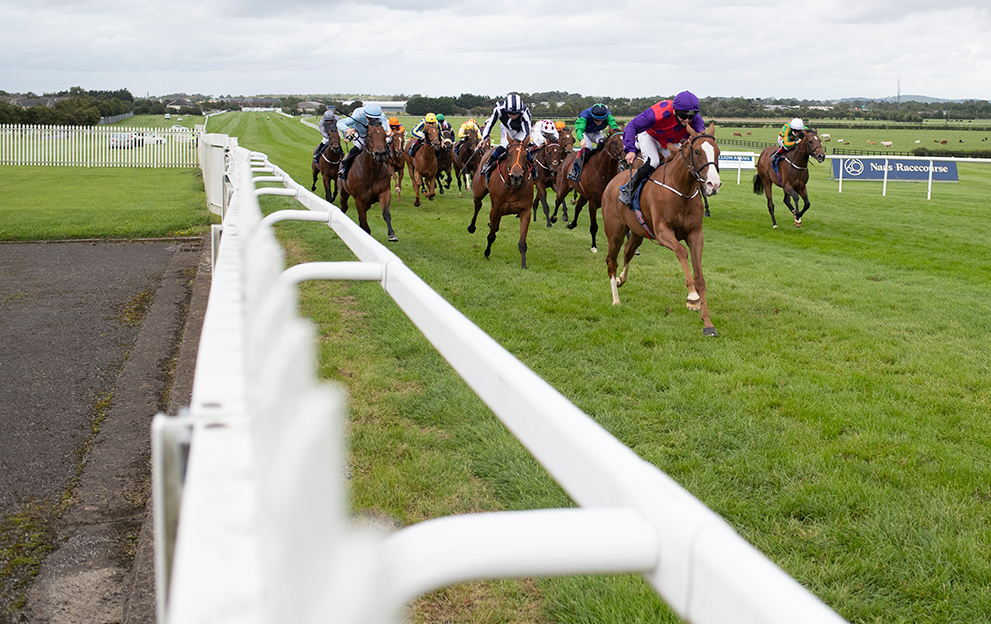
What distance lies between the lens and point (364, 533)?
0.76m

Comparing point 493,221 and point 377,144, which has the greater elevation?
point 377,144

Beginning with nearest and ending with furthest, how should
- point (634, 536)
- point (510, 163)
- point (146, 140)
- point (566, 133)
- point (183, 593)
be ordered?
1. point (183, 593)
2. point (634, 536)
3. point (510, 163)
4. point (566, 133)
5. point (146, 140)

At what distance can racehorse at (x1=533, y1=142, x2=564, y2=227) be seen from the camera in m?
14.5

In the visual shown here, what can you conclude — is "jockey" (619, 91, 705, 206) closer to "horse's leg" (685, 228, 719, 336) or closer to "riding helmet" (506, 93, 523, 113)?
"horse's leg" (685, 228, 719, 336)

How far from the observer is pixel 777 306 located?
27.9 ft

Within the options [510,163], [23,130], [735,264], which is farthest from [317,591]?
[23,130]

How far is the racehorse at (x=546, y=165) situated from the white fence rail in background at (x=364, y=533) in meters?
13.4

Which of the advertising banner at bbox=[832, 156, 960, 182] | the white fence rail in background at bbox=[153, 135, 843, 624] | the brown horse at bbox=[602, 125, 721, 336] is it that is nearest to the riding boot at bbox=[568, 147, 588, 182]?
the brown horse at bbox=[602, 125, 721, 336]

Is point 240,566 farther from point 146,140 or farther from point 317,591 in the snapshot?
point 146,140

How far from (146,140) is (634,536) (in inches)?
1289

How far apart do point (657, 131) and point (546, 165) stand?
653 centimetres

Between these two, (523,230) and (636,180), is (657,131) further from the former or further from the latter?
(523,230)

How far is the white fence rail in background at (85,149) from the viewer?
30.6 meters

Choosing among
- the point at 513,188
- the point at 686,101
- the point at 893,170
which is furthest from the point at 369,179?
the point at 893,170
